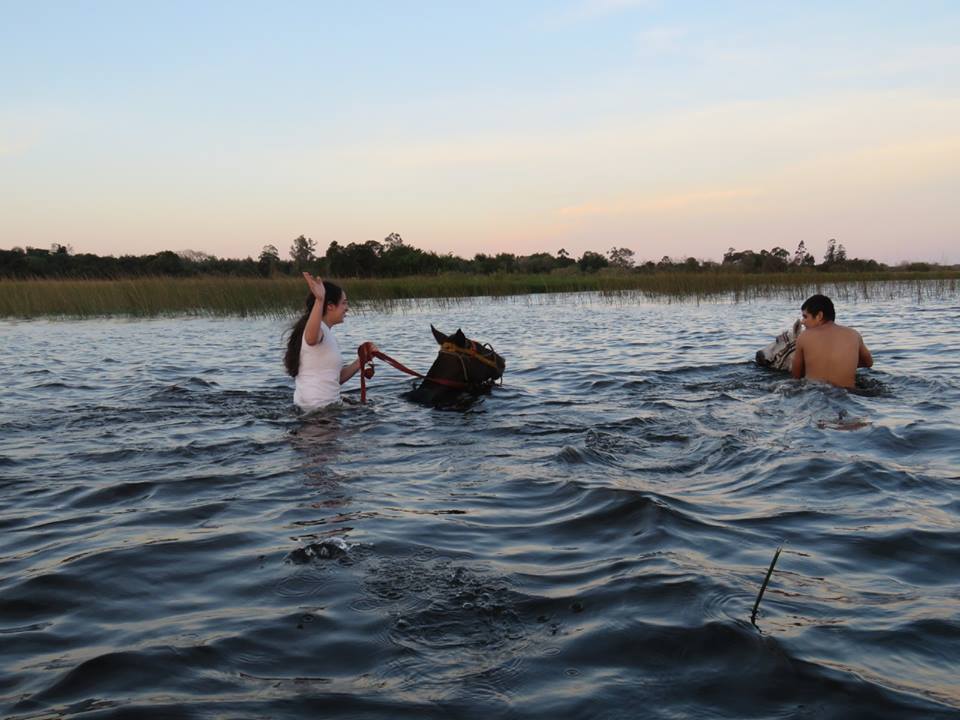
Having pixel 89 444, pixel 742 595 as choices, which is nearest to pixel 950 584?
pixel 742 595

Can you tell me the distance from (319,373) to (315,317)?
28.9 inches

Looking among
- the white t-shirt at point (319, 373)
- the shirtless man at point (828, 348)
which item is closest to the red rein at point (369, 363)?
the white t-shirt at point (319, 373)

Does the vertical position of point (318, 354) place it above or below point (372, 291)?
below

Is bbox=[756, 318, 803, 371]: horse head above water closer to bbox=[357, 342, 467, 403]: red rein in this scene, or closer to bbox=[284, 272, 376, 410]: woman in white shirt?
bbox=[357, 342, 467, 403]: red rein

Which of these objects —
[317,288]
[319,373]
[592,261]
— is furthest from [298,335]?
[592,261]

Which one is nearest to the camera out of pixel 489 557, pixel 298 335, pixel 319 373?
pixel 489 557

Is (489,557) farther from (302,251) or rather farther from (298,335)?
(302,251)

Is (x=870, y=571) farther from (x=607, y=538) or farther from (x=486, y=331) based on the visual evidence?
(x=486, y=331)

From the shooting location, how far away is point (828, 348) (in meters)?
8.62

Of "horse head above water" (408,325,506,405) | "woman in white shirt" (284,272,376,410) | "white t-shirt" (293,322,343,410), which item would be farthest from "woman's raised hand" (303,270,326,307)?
"horse head above water" (408,325,506,405)

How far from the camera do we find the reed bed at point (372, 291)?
941 inches

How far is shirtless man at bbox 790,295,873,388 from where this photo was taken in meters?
8.55

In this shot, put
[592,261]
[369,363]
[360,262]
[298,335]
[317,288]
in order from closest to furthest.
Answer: [317,288] < [298,335] < [369,363] < [360,262] < [592,261]

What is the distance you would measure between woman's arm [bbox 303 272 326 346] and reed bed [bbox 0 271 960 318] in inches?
647
